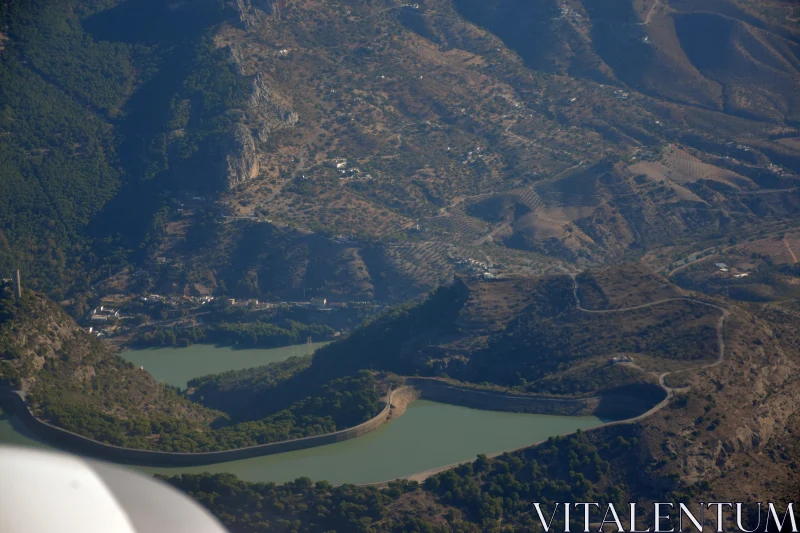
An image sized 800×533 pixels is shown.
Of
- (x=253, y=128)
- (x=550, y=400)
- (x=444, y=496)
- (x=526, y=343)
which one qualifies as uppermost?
(x=253, y=128)

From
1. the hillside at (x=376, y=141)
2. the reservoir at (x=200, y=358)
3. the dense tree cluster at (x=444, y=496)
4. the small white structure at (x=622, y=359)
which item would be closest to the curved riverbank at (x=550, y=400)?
the small white structure at (x=622, y=359)

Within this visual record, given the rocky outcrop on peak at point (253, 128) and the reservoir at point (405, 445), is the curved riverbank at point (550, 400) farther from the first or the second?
the rocky outcrop on peak at point (253, 128)

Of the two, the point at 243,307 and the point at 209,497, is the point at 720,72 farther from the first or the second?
the point at 209,497

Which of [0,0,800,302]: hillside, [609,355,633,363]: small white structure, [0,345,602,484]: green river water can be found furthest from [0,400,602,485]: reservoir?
[0,0,800,302]: hillside

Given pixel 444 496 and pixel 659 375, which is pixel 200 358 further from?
pixel 444 496

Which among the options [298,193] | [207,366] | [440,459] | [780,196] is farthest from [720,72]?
[440,459]

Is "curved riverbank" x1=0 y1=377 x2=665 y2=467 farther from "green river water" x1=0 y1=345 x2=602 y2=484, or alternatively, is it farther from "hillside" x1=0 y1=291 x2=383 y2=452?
"hillside" x1=0 y1=291 x2=383 y2=452

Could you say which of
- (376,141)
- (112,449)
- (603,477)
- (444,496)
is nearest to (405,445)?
(444,496)
